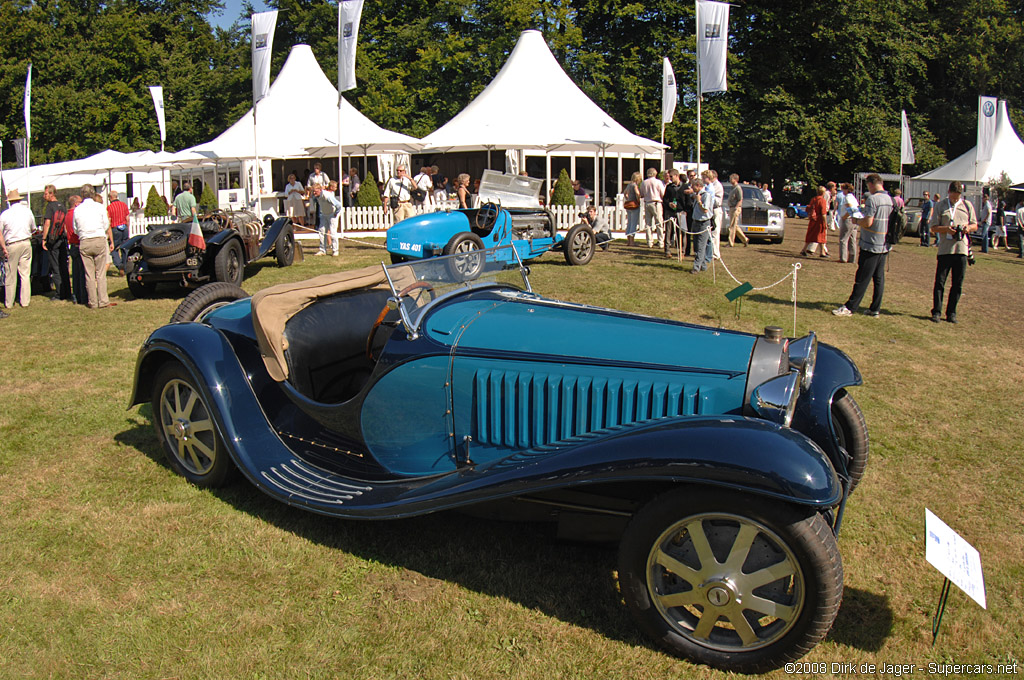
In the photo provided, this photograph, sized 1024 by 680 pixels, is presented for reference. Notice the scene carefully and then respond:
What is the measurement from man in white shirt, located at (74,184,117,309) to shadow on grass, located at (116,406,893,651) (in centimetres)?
765

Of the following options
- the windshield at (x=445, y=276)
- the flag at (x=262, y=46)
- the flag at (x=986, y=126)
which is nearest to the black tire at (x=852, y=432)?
the windshield at (x=445, y=276)

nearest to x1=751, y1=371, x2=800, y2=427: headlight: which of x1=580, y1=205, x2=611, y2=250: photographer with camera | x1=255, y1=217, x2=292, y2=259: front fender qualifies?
x1=580, y1=205, x2=611, y2=250: photographer with camera

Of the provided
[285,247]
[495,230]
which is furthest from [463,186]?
[285,247]

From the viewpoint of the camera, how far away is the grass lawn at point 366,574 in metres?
3.02

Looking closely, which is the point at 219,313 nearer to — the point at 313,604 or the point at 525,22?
the point at 313,604

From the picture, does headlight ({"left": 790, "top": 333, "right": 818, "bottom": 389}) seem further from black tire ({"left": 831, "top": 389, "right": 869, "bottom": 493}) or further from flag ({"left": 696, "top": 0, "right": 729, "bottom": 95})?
flag ({"left": 696, "top": 0, "right": 729, "bottom": 95})

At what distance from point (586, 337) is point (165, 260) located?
30.8 feet

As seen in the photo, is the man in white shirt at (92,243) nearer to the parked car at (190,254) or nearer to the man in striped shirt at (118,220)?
the parked car at (190,254)

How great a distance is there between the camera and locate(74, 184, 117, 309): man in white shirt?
10.3m

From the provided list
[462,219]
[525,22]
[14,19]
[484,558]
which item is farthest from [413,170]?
[14,19]

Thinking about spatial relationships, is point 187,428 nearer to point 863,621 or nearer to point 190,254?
point 863,621

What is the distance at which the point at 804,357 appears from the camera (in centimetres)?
364

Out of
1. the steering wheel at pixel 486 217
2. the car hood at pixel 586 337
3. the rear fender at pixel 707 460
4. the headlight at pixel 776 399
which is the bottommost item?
the rear fender at pixel 707 460

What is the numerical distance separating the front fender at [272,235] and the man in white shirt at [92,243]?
2.62 meters
